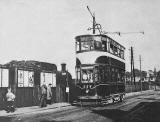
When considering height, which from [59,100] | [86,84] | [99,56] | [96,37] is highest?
[96,37]

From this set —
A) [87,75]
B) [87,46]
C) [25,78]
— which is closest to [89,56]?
[87,46]

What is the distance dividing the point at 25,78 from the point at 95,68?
526 centimetres

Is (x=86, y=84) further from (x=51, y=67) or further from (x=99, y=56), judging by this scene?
(x=51, y=67)

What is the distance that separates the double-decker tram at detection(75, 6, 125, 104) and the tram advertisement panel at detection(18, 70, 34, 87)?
366cm

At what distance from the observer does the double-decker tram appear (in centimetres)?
1931

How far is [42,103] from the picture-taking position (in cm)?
1983

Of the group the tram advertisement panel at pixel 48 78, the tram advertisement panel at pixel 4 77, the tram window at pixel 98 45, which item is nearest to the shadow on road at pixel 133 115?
the tram window at pixel 98 45

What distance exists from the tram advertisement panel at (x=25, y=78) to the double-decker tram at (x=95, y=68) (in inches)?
144

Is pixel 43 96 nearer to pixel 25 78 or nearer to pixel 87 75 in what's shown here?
pixel 25 78

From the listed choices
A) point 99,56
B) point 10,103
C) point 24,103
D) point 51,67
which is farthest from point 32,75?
point 51,67

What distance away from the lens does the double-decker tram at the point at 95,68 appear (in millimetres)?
19312

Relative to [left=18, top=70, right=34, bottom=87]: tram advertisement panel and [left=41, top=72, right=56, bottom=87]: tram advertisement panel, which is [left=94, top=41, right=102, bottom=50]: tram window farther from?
[left=18, top=70, right=34, bottom=87]: tram advertisement panel

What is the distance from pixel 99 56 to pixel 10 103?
23.2 ft

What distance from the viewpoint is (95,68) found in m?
19.4
